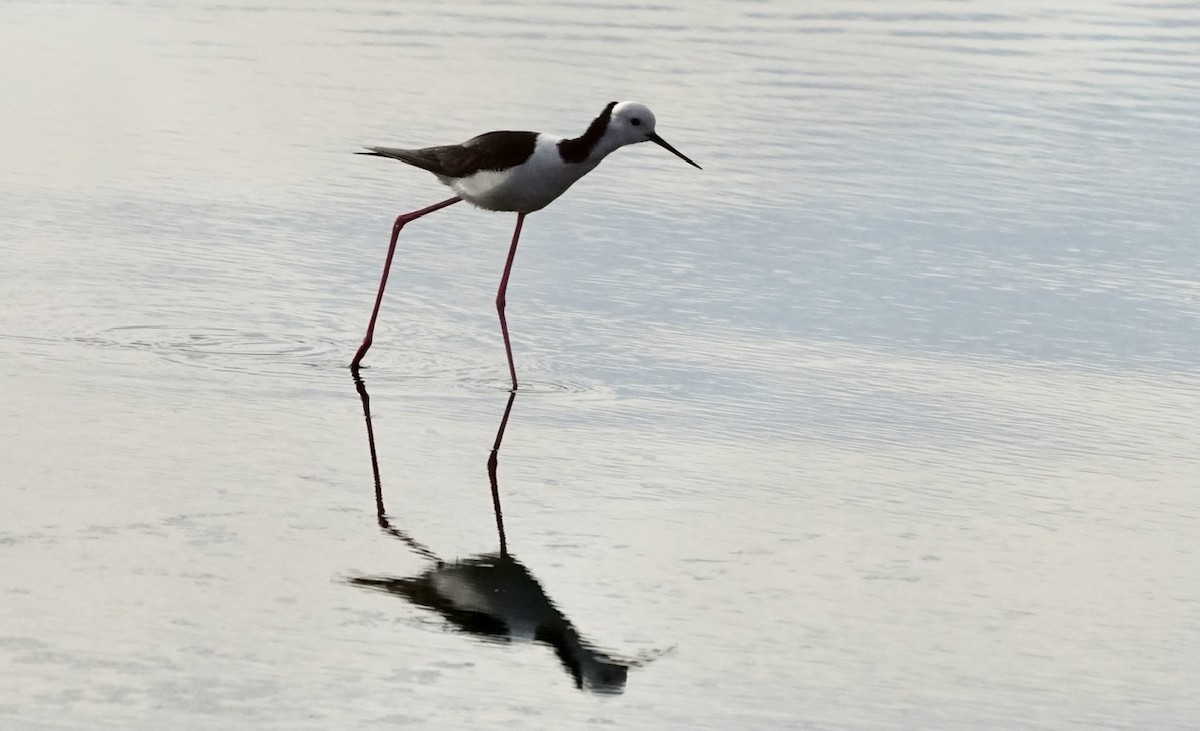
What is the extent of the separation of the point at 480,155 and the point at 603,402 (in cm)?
129

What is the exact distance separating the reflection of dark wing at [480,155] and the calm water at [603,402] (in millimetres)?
629

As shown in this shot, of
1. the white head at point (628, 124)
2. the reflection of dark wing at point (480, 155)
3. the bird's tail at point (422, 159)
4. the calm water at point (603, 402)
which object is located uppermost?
the white head at point (628, 124)

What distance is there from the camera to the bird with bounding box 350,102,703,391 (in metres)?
8.43

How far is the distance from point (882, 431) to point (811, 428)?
0.24 metres

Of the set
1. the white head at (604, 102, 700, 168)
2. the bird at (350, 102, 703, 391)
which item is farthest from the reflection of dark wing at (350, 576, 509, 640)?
the white head at (604, 102, 700, 168)

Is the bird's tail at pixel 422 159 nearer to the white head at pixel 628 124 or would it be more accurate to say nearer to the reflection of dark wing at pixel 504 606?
the white head at pixel 628 124

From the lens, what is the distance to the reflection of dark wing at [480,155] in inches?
332

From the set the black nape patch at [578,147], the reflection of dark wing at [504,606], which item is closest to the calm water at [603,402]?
the reflection of dark wing at [504,606]

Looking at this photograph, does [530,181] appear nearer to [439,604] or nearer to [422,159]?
[422,159]

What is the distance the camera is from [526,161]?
8422mm

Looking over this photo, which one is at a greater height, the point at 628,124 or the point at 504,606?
the point at 628,124

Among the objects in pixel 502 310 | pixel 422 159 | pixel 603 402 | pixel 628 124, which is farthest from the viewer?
pixel 422 159

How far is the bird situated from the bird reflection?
2444 mm

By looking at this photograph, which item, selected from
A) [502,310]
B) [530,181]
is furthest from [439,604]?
[530,181]
